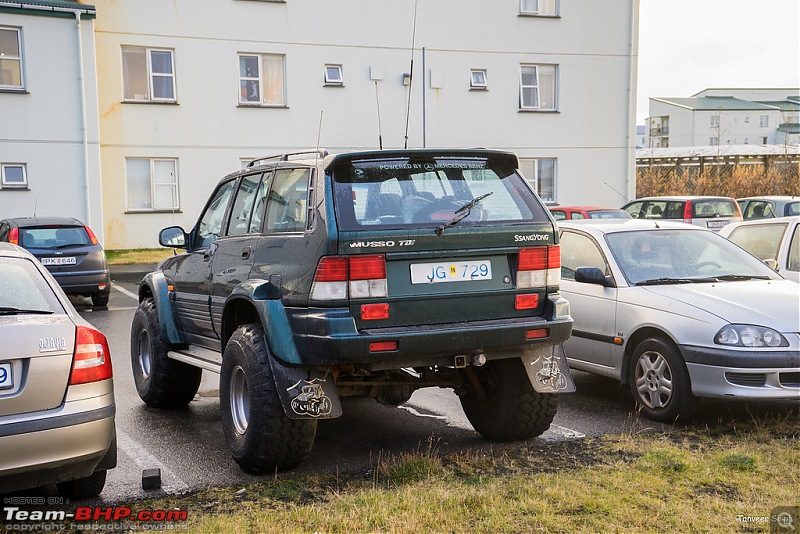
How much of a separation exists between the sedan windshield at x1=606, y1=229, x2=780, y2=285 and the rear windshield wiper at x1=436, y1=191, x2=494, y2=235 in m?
2.38

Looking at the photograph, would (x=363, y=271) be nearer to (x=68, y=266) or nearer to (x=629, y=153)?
(x=68, y=266)

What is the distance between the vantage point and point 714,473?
5211 mm

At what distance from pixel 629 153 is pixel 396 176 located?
23535 mm

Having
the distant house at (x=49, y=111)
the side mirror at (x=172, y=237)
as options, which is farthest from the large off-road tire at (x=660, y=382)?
the distant house at (x=49, y=111)

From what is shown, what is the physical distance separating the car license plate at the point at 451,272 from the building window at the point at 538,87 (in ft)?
71.8

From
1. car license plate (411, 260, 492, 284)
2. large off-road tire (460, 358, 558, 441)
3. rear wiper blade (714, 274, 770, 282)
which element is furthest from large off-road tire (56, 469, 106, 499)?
rear wiper blade (714, 274, 770, 282)

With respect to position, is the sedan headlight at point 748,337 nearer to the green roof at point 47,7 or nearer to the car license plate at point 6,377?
the car license plate at point 6,377

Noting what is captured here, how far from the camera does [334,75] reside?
2444 cm

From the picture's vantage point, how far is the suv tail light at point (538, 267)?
542 centimetres

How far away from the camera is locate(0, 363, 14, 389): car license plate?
13.9 feet

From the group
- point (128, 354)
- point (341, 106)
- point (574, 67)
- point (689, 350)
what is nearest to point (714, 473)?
point (689, 350)

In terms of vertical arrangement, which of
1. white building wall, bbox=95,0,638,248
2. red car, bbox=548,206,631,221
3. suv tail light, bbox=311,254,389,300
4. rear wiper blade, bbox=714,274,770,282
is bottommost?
rear wiper blade, bbox=714,274,770,282

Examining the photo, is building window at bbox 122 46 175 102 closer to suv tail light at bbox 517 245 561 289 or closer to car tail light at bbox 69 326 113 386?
suv tail light at bbox 517 245 561 289

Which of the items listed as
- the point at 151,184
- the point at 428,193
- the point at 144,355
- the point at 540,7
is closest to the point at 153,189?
the point at 151,184
